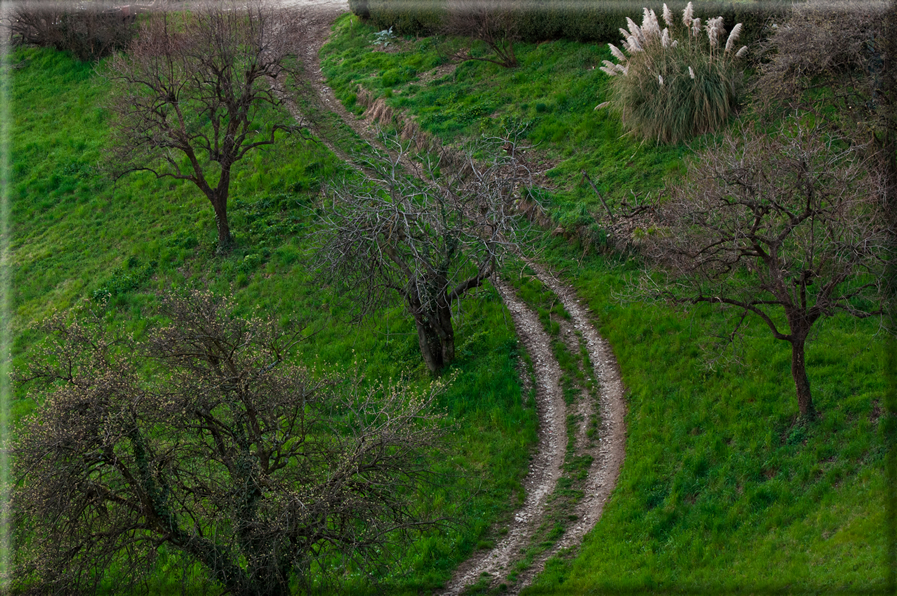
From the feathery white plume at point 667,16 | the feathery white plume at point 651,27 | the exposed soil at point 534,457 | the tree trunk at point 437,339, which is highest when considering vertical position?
the feathery white plume at point 667,16

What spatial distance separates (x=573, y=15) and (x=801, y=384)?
59.3 ft

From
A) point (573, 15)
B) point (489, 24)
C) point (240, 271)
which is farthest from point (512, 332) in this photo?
point (489, 24)

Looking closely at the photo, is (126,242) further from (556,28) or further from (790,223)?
(790,223)

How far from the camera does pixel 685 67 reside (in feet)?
69.6

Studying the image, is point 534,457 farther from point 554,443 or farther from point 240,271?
point 240,271

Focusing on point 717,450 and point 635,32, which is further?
point 635,32

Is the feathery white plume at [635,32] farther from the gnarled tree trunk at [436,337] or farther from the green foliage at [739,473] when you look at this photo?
the gnarled tree trunk at [436,337]

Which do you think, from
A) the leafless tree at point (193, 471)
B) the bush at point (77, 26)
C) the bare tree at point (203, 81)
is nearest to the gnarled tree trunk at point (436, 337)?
the leafless tree at point (193, 471)

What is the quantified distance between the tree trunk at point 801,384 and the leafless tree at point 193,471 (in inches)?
263

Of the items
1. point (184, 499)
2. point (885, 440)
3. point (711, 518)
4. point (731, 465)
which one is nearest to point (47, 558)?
point (184, 499)

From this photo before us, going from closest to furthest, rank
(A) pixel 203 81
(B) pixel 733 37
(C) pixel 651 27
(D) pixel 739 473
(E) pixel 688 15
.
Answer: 1. (D) pixel 739 473
2. (B) pixel 733 37
3. (E) pixel 688 15
4. (C) pixel 651 27
5. (A) pixel 203 81

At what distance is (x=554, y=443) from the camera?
16203 millimetres

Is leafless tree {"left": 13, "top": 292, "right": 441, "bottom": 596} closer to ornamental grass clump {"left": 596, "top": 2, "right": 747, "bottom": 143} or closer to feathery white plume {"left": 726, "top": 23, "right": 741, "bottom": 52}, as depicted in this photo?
ornamental grass clump {"left": 596, "top": 2, "right": 747, "bottom": 143}

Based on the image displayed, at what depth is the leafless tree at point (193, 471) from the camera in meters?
11.0
